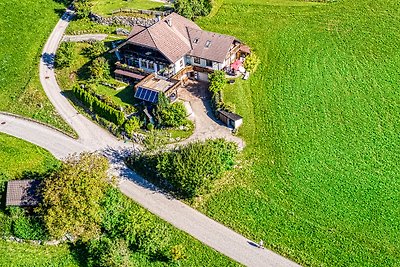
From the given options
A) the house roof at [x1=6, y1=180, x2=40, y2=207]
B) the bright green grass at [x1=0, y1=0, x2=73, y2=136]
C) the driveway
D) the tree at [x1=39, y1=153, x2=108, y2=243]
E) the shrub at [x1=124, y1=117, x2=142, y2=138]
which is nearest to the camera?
the tree at [x1=39, y1=153, x2=108, y2=243]

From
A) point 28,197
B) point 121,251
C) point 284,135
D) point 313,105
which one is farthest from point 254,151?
point 28,197

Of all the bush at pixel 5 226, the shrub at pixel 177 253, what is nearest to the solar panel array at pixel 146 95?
the shrub at pixel 177 253

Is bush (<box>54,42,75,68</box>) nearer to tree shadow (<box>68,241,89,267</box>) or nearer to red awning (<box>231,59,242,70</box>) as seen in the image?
red awning (<box>231,59,242,70</box>)

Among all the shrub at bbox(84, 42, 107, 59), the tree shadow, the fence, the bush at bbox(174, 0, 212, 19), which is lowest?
the tree shadow

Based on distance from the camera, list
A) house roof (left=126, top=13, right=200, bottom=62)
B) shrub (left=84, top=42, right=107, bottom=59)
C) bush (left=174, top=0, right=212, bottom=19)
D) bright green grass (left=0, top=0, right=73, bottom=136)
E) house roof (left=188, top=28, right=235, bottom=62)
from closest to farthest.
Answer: bright green grass (left=0, top=0, right=73, bottom=136) → house roof (left=126, top=13, right=200, bottom=62) → house roof (left=188, top=28, right=235, bottom=62) → shrub (left=84, top=42, right=107, bottom=59) → bush (left=174, top=0, right=212, bottom=19)

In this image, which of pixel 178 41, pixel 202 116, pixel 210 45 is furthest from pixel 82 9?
pixel 202 116

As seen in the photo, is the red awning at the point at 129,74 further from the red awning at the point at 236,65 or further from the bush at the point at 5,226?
the bush at the point at 5,226

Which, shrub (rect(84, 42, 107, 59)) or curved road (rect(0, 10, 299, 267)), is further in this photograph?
shrub (rect(84, 42, 107, 59))

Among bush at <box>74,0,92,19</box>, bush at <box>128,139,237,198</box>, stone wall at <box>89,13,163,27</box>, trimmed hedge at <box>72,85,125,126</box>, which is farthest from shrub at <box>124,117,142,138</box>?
bush at <box>74,0,92,19</box>
